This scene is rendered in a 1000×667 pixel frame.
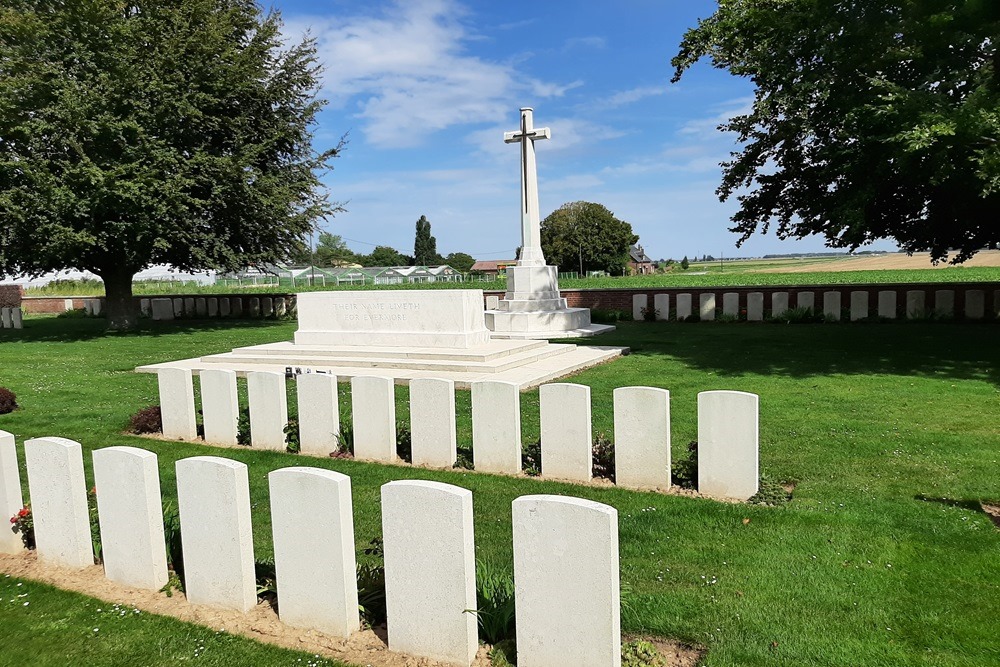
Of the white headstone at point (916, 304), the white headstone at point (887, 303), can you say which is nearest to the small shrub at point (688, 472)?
the white headstone at point (887, 303)

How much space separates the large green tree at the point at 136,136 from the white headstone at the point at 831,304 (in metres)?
15.6

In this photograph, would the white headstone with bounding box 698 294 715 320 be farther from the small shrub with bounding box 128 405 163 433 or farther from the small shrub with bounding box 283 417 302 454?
the small shrub with bounding box 128 405 163 433

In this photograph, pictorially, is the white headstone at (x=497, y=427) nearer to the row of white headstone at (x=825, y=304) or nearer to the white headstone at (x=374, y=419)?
the white headstone at (x=374, y=419)

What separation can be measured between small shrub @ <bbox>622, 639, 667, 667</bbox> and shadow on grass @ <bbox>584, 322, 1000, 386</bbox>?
7.68 meters

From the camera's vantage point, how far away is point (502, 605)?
2.99m

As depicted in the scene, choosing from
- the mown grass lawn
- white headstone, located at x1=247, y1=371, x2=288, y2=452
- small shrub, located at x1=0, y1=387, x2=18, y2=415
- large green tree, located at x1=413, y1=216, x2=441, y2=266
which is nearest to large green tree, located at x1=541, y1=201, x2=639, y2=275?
large green tree, located at x1=413, y1=216, x2=441, y2=266

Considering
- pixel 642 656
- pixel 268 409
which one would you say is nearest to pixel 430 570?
pixel 642 656

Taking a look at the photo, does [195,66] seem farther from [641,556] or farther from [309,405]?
[641,556]

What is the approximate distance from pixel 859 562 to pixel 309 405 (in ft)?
15.9

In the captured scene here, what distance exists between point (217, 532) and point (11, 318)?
2456 centimetres

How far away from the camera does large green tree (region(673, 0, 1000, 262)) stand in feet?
28.4

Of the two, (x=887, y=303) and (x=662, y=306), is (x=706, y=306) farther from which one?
(x=887, y=303)

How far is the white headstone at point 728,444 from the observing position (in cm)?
485

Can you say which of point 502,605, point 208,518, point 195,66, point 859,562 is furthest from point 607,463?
point 195,66
